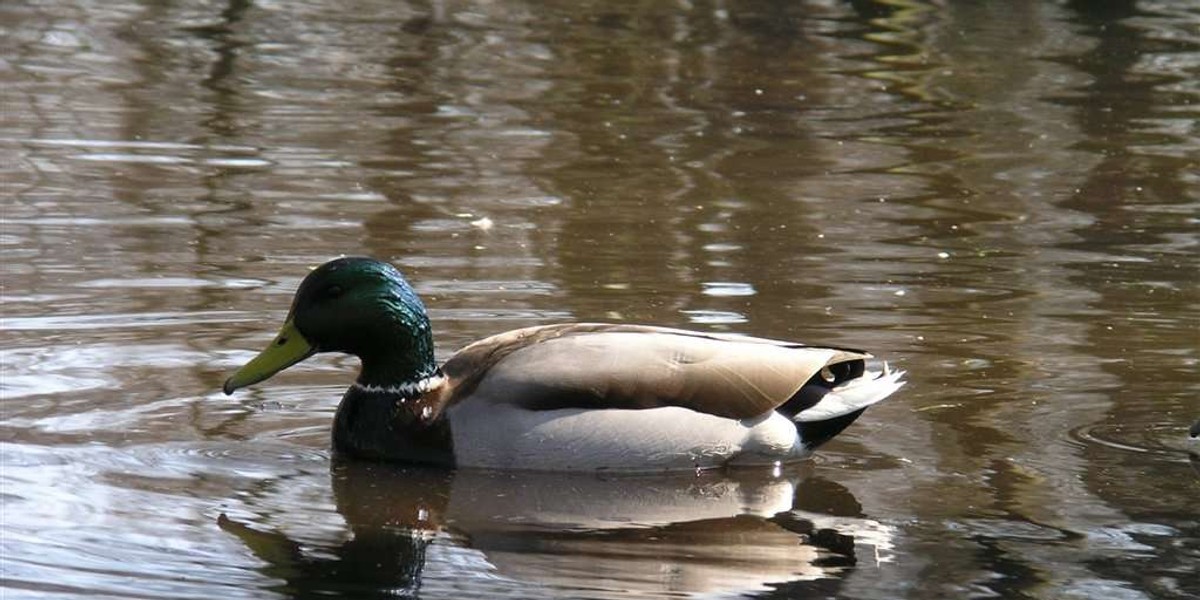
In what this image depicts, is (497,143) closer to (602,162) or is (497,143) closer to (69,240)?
(602,162)

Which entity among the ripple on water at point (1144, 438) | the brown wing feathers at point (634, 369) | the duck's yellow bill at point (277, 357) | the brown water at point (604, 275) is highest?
the brown wing feathers at point (634, 369)

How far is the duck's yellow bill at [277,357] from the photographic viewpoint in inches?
306

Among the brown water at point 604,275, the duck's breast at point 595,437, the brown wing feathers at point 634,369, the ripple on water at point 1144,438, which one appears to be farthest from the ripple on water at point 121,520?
the ripple on water at point 1144,438

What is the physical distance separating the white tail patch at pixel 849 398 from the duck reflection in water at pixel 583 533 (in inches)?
8.0

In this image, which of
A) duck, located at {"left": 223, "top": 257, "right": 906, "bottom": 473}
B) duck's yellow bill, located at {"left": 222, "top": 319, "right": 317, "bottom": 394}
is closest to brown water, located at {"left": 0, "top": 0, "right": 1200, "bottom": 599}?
duck, located at {"left": 223, "top": 257, "right": 906, "bottom": 473}

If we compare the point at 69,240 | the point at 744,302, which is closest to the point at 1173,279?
the point at 744,302

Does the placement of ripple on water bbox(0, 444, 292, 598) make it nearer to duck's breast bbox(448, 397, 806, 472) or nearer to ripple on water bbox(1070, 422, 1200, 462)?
duck's breast bbox(448, 397, 806, 472)

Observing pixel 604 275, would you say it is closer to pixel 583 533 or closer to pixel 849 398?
pixel 849 398

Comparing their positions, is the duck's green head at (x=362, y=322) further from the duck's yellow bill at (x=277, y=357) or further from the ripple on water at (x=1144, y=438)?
the ripple on water at (x=1144, y=438)

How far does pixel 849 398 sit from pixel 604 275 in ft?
9.45

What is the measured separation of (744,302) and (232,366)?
2299 millimetres

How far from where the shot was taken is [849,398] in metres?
7.75

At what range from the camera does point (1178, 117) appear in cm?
1641

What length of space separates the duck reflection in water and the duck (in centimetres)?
9
